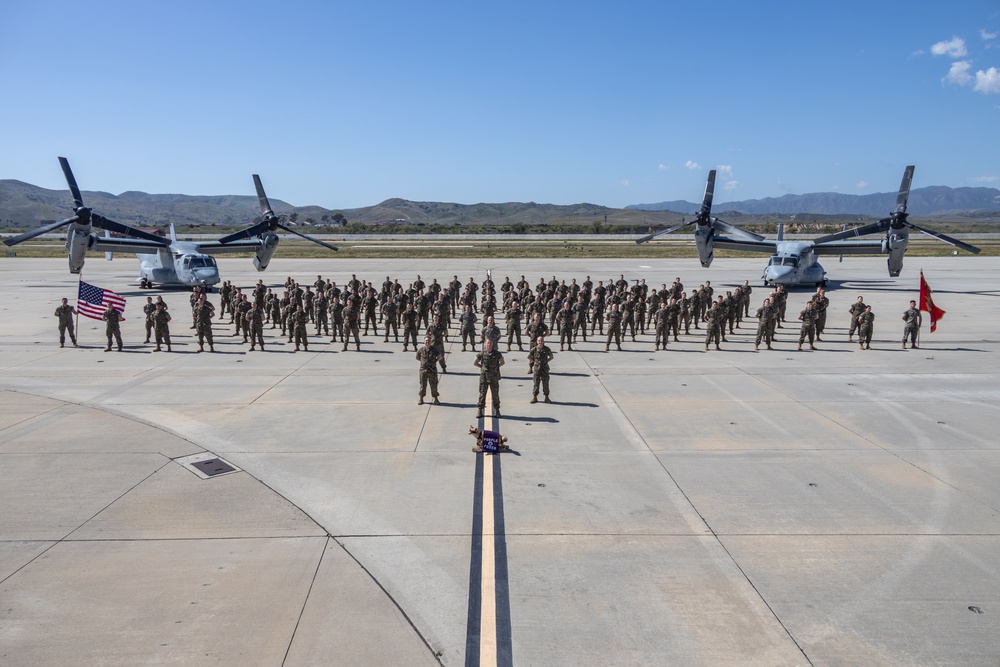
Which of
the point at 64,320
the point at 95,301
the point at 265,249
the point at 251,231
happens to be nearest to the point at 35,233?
the point at 251,231

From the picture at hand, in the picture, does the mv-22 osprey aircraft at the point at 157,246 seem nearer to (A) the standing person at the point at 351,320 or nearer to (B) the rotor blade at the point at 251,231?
(B) the rotor blade at the point at 251,231

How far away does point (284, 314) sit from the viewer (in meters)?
20.2

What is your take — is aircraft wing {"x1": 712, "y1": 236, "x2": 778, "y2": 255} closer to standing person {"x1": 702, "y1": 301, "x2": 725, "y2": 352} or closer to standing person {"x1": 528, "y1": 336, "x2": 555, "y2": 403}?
standing person {"x1": 702, "y1": 301, "x2": 725, "y2": 352}

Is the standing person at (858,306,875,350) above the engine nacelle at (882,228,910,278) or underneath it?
underneath

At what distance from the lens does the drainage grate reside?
897cm

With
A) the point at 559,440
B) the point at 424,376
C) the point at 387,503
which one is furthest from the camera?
the point at 424,376

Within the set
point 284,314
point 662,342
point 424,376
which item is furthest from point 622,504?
point 284,314

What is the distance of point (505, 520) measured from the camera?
7578 millimetres

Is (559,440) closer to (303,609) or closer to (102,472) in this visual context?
(303,609)

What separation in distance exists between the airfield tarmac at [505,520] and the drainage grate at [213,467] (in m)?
0.19

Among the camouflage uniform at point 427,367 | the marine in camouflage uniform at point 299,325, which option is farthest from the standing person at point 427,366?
the marine in camouflage uniform at point 299,325

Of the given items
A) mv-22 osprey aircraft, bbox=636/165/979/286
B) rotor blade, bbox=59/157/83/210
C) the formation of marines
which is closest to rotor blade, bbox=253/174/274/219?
rotor blade, bbox=59/157/83/210

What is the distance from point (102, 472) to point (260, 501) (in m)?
2.67

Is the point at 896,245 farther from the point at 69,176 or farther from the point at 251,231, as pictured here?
the point at 69,176
